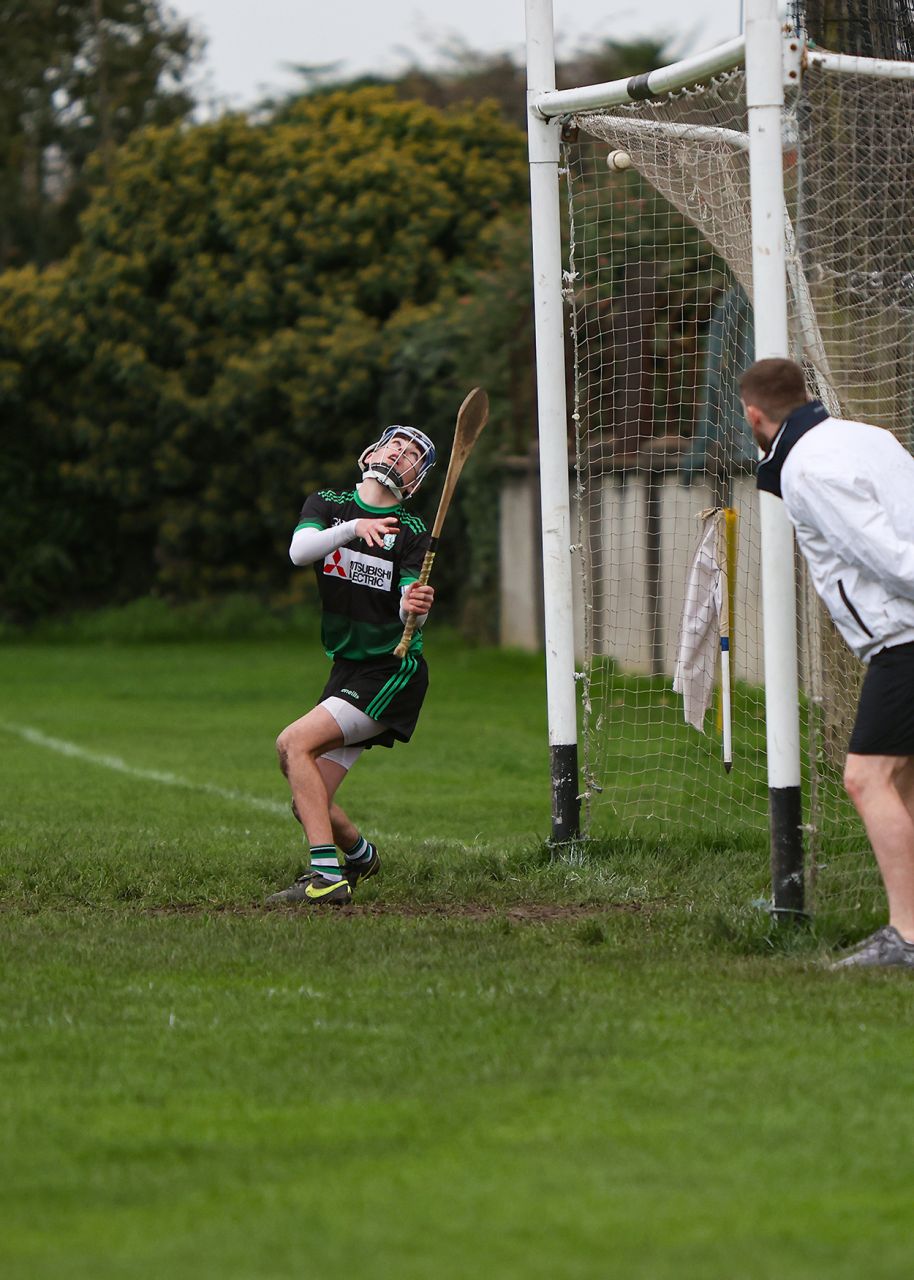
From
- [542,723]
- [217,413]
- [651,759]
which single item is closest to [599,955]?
[651,759]

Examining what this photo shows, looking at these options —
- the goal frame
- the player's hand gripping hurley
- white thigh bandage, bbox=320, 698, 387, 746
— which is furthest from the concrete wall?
white thigh bandage, bbox=320, 698, 387, 746

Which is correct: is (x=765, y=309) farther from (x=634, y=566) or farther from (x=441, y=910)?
(x=634, y=566)

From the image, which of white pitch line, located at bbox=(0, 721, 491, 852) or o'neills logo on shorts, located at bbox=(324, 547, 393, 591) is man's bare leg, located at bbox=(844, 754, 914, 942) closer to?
o'neills logo on shorts, located at bbox=(324, 547, 393, 591)

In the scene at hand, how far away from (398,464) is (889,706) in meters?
2.53

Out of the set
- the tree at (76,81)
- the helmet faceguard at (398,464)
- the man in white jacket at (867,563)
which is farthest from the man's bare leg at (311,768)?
the tree at (76,81)

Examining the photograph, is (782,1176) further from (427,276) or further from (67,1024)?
(427,276)

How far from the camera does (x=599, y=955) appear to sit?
665 centimetres

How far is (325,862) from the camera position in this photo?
25.6 ft

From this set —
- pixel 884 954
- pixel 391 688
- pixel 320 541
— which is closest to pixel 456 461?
pixel 320 541

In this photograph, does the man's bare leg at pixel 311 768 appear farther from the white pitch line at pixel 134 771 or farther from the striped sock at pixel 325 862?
the white pitch line at pixel 134 771

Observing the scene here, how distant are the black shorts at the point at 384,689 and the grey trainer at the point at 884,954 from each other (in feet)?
7.33

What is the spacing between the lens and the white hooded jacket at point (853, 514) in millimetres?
6062

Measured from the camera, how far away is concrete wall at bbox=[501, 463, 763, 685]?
10.1 metres

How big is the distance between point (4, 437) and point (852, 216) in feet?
79.2
